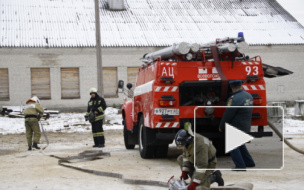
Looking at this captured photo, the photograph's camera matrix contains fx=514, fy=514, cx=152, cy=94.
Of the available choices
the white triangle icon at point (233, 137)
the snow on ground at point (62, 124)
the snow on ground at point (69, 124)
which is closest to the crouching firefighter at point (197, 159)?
the white triangle icon at point (233, 137)

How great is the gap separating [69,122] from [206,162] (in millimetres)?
21485

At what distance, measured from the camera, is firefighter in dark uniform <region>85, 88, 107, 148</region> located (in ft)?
53.8

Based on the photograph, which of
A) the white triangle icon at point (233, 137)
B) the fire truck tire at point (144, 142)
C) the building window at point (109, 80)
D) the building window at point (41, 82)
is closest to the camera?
the white triangle icon at point (233, 137)

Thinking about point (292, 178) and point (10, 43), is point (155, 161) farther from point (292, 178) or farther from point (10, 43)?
point (10, 43)

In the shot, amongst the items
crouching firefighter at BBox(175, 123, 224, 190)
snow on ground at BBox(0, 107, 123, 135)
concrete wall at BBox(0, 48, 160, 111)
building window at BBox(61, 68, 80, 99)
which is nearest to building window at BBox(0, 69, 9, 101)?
concrete wall at BBox(0, 48, 160, 111)

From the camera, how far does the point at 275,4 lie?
4088 cm

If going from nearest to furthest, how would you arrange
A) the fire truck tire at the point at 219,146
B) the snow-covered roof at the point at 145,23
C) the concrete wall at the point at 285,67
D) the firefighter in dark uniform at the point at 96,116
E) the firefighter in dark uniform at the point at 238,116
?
the firefighter in dark uniform at the point at 238,116, the fire truck tire at the point at 219,146, the firefighter in dark uniform at the point at 96,116, the snow-covered roof at the point at 145,23, the concrete wall at the point at 285,67

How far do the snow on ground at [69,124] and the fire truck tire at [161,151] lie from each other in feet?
33.6

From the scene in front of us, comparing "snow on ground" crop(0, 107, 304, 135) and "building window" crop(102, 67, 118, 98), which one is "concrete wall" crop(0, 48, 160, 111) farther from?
"snow on ground" crop(0, 107, 304, 135)

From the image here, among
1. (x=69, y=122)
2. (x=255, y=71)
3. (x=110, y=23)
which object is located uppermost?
(x=110, y=23)

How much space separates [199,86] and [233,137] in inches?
120

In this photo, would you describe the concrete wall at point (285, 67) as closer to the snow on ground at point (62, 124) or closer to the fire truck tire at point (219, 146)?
the snow on ground at point (62, 124)

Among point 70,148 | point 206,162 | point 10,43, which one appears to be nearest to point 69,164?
point 70,148

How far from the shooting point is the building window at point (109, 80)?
3356 cm
